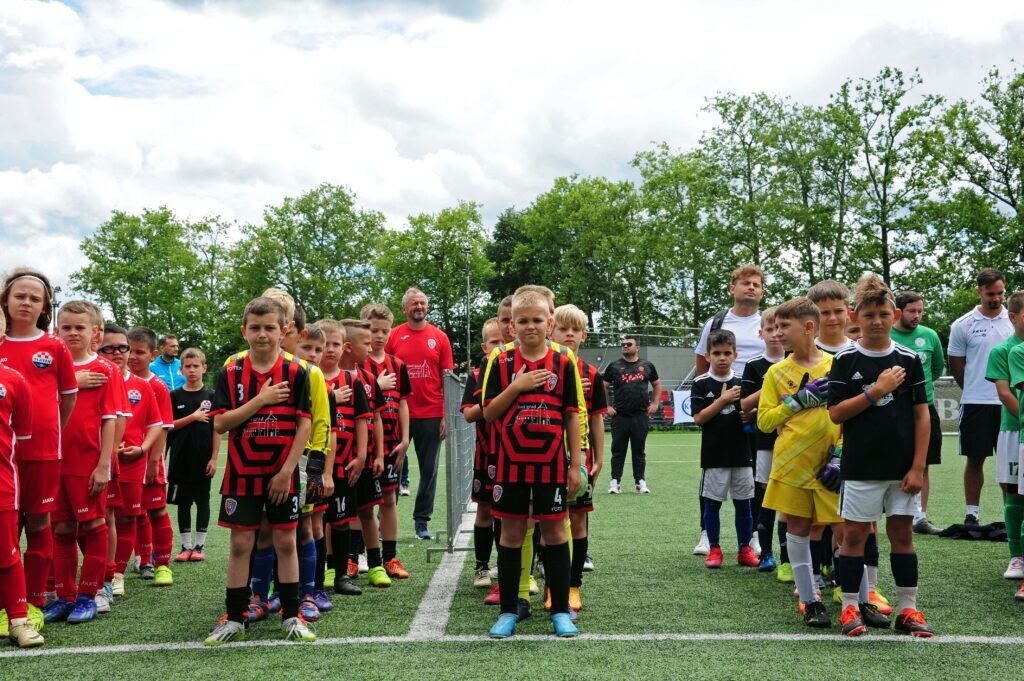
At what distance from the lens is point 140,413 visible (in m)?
6.30

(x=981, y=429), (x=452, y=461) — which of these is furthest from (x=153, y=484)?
(x=981, y=429)

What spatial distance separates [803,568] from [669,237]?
40390 mm

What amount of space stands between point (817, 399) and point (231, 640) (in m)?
3.34

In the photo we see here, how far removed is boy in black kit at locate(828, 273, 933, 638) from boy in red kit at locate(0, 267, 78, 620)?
13.8 ft

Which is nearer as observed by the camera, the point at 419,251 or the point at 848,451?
the point at 848,451

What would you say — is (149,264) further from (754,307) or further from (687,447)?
(754,307)

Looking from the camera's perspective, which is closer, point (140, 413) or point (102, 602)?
point (102, 602)

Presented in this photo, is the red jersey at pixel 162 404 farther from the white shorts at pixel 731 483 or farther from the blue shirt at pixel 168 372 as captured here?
the white shorts at pixel 731 483

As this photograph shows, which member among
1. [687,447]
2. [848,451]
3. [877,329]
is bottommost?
[687,447]

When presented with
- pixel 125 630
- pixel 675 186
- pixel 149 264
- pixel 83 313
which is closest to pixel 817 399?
pixel 125 630

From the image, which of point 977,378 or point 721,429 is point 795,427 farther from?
point 977,378

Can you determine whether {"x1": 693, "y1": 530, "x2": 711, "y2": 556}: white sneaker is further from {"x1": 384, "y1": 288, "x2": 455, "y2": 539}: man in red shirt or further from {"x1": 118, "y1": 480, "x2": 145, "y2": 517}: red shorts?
{"x1": 118, "y1": 480, "x2": 145, "y2": 517}: red shorts

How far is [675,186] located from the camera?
45.5 meters

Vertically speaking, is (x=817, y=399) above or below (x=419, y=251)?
below
